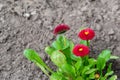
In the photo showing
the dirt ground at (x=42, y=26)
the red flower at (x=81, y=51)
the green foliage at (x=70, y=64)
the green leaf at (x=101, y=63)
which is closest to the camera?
the red flower at (x=81, y=51)

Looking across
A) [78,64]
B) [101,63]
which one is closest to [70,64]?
[78,64]

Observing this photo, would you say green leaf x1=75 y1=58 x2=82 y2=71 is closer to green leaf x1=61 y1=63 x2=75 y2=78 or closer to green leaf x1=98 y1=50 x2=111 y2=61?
green leaf x1=61 y1=63 x2=75 y2=78

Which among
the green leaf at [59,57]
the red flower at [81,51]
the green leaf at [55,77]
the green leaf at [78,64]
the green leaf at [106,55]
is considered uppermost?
the red flower at [81,51]

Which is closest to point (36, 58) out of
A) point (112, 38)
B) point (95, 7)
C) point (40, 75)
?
point (40, 75)

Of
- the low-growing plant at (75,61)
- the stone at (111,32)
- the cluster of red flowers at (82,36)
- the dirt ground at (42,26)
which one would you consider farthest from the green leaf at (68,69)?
the stone at (111,32)

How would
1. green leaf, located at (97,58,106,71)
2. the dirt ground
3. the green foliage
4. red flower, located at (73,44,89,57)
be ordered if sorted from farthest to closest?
1. the dirt ground
2. green leaf, located at (97,58,106,71)
3. the green foliage
4. red flower, located at (73,44,89,57)

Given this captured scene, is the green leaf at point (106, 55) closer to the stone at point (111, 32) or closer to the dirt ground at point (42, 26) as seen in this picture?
the dirt ground at point (42, 26)

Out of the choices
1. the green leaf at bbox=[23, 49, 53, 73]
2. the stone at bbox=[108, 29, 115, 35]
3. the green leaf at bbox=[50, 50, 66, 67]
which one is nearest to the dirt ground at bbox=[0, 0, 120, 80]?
the stone at bbox=[108, 29, 115, 35]
